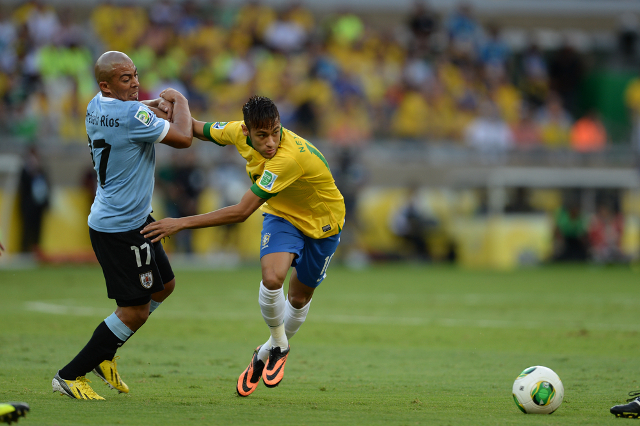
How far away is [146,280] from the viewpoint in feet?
19.3

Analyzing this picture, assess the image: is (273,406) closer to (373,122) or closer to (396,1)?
(373,122)

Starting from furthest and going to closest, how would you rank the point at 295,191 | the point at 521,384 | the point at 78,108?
the point at 78,108
the point at 295,191
the point at 521,384

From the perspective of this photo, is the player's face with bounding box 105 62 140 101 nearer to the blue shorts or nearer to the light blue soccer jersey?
the light blue soccer jersey

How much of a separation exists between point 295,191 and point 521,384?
2333 mm

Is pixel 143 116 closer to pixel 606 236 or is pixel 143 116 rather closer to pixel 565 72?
pixel 606 236

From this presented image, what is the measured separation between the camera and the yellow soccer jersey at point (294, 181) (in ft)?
20.4

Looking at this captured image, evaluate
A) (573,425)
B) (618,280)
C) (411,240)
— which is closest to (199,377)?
(573,425)

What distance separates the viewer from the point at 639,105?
81.2 ft

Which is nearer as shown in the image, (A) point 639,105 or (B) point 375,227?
(B) point 375,227

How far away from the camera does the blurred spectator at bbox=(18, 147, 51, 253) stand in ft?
58.7

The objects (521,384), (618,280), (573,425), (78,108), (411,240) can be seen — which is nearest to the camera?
(573,425)

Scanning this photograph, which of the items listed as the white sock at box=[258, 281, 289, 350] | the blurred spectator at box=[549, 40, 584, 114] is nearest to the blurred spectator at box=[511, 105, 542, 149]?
the blurred spectator at box=[549, 40, 584, 114]

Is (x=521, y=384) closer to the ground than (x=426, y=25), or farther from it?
closer to the ground

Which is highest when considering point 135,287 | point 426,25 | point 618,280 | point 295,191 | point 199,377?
point 426,25
